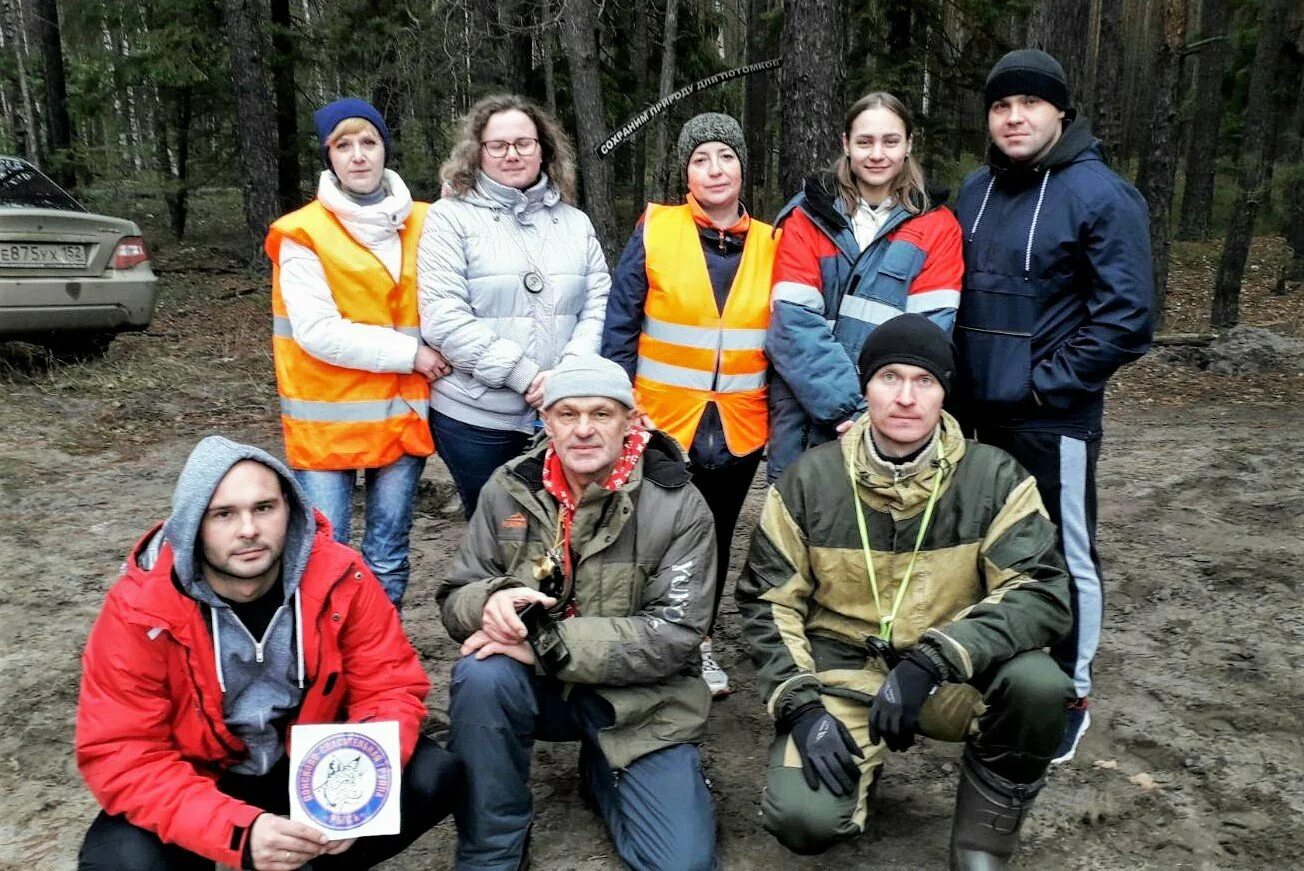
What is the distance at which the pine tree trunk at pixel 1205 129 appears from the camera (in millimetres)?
17172

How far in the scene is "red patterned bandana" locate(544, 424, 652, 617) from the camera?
9.65 ft

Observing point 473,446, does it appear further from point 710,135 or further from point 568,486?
point 710,135

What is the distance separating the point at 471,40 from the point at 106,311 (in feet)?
14.3

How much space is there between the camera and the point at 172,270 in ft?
48.3

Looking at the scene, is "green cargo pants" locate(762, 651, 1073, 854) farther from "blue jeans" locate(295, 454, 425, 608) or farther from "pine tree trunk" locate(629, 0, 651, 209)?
"pine tree trunk" locate(629, 0, 651, 209)

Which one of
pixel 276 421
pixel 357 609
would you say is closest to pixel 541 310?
pixel 357 609

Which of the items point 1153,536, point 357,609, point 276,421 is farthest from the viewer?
point 276,421

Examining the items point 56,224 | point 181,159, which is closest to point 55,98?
point 181,159

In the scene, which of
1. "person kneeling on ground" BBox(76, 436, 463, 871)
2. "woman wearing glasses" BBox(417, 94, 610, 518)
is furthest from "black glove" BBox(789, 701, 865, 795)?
"woman wearing glasses" BBox(417, 94, 610, 518)

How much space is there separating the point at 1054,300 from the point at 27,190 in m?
8.47

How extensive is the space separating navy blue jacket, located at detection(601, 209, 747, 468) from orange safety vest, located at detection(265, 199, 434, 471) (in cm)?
71

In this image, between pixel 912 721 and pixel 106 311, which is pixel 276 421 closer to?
pixel 106 311

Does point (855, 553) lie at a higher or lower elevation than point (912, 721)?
higher

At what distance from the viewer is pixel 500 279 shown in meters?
3.51
